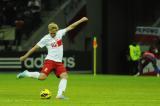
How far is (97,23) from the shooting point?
44.7 meters

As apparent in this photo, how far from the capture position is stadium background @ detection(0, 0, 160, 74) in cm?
4322

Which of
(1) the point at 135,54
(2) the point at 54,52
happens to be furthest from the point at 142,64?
(2) the point at 54,52

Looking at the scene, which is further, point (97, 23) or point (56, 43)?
point (97, 23)

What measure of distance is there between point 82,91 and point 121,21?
22.6 m

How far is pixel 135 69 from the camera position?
42.4m

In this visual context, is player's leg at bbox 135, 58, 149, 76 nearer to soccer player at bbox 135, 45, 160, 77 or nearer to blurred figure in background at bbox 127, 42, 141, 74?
soccer player at bbox 135, 45, 160, 77

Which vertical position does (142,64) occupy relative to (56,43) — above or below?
below

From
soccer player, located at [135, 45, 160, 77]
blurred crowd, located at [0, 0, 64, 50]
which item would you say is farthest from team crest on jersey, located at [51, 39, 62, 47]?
blurred crowd, located at [0, 0, 64, 50]

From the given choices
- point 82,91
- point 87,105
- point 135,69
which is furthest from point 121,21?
point 87,105

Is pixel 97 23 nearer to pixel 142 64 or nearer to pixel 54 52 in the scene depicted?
pixel 142 64

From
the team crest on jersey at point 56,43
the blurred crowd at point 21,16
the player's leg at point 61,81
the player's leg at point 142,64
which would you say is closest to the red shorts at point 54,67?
the player's leg at point 61,81

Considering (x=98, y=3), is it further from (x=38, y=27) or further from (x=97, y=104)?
(x=97, y=104)

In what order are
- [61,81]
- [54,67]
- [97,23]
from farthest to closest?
[97,23]
[54,67]
[61,81]

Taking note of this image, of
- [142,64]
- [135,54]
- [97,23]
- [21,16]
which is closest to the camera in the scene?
[142,64]
